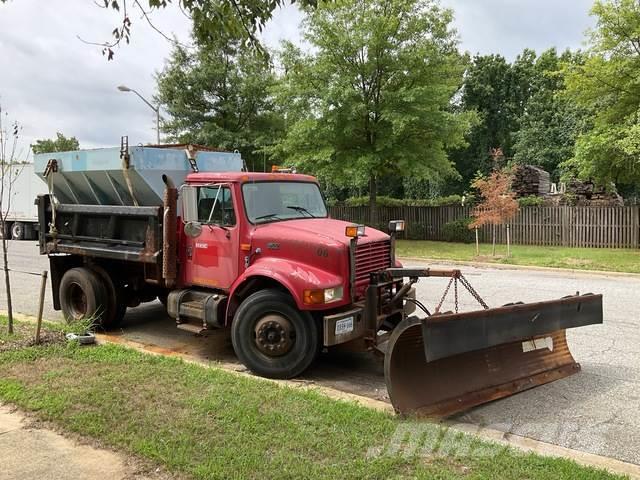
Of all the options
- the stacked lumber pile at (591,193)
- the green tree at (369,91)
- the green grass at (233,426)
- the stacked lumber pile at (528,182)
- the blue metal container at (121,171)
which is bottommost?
the green grass at (233,426)

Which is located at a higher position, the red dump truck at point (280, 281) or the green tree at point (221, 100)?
the green tree at point (221, 100)

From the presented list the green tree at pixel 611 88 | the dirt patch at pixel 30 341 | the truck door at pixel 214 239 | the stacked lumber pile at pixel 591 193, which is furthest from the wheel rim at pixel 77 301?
the stacked lumber pile at pixel 591 193

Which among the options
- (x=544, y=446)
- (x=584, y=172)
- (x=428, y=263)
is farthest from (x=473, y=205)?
(x=544, y=446)

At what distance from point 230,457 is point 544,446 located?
2.32m

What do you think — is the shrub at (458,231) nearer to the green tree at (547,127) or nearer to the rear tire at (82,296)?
the green tree at (547,127)

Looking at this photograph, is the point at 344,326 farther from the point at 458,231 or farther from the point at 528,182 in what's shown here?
the point at 528,182

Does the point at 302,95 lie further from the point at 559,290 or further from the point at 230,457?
the point at 230,457

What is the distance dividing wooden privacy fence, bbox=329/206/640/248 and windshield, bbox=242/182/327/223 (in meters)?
16.9

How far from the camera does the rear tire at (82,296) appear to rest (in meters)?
7.81

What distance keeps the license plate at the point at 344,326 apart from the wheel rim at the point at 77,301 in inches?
181

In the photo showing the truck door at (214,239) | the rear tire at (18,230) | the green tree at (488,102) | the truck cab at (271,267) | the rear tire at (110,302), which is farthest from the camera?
the green tree at (488,102)

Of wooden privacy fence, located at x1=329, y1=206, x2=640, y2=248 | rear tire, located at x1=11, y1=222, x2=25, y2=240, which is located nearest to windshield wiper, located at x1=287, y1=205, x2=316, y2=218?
wooden privacy fence, located at x1=329, y1=206, x2=640, y2=248

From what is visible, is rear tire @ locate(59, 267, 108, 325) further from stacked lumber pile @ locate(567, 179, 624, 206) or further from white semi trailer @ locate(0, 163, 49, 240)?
white semi trailer @ locate(0, 163, 49, 240)

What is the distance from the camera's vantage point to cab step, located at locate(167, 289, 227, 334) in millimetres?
6355
